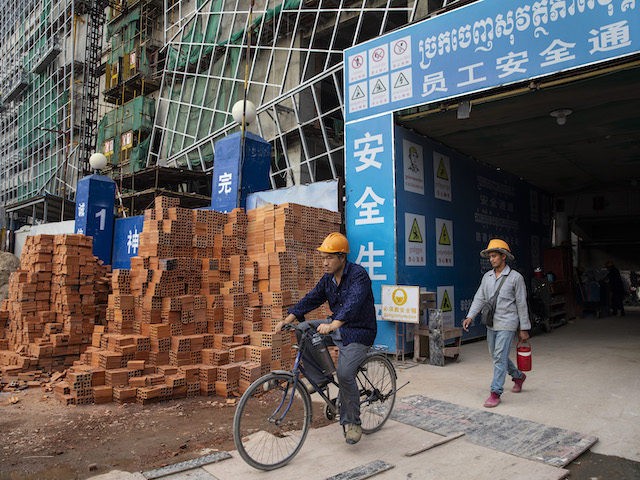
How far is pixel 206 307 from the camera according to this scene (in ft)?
Answer: 24.6

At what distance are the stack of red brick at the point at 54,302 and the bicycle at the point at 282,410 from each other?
557cm

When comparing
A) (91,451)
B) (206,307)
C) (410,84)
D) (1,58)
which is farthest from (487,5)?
(1,58)

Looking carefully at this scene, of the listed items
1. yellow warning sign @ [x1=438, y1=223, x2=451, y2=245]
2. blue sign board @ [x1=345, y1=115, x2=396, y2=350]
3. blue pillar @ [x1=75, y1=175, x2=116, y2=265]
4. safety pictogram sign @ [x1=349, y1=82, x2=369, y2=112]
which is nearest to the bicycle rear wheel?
blue sign board @ [x1=345, y1=115, x2=396, y2=350]

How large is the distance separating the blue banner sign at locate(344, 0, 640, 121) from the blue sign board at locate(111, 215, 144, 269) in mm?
8362

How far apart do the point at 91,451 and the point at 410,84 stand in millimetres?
7254

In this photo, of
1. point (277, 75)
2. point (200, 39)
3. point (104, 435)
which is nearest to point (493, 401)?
point (104, 435)

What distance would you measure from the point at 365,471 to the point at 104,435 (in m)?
2.84

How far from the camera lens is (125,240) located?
15.2 m

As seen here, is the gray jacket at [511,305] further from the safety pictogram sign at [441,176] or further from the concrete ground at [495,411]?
the safety pictogram sign at [441,176]

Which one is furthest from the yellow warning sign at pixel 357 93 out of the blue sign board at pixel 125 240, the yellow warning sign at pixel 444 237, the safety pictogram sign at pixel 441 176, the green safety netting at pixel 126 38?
the green safety netting at pixel 126 38

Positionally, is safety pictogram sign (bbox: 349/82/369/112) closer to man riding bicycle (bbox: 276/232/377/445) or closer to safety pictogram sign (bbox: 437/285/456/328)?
safety pictogram sign (bbox: 437/285/456/328)

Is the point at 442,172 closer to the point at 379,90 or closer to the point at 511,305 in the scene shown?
the point at 379,90

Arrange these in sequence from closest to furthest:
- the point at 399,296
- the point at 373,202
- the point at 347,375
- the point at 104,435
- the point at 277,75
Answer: the point at 347,375
the point at 104,435
the point at 399,296
the point at 373,202
the point at 277,75

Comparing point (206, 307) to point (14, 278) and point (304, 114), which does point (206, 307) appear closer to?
point (14, 278)
